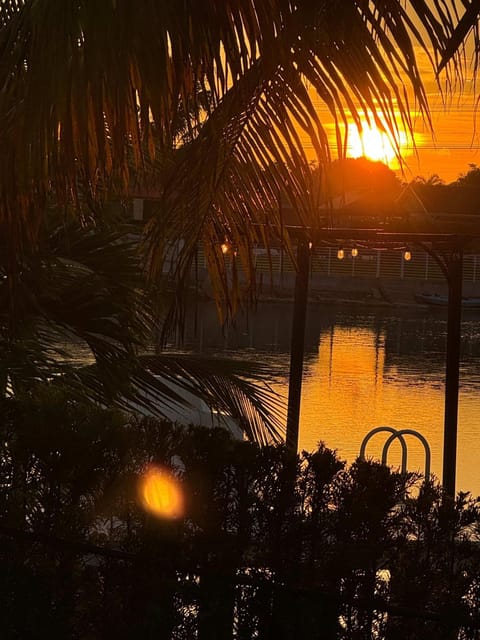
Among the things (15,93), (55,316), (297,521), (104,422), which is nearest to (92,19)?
(15,93)

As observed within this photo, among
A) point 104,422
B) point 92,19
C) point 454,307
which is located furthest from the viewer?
point 454,307

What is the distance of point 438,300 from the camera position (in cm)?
7088

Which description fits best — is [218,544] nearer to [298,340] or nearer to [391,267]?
[298,340]

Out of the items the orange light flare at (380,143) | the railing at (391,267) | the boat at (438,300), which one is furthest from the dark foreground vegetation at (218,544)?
the railing at (391,267)

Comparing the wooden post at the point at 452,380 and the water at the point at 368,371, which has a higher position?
the wooden post at the point at 452,380

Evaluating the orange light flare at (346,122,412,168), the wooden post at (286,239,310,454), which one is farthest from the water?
the orange light flare at (346,122,412,168)

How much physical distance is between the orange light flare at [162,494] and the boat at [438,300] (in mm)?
67085

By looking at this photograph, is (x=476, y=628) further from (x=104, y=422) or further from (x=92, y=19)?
(x=92, y=19)

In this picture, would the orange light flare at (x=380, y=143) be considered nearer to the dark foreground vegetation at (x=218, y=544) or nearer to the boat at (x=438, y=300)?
the dark foreground vegetation at (x=218, y=544)

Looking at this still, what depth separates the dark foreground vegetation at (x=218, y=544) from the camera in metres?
3.56

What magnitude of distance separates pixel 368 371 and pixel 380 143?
132ft

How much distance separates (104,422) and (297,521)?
773 mm

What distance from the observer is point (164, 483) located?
3805mm

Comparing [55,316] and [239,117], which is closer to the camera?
[239,117]
